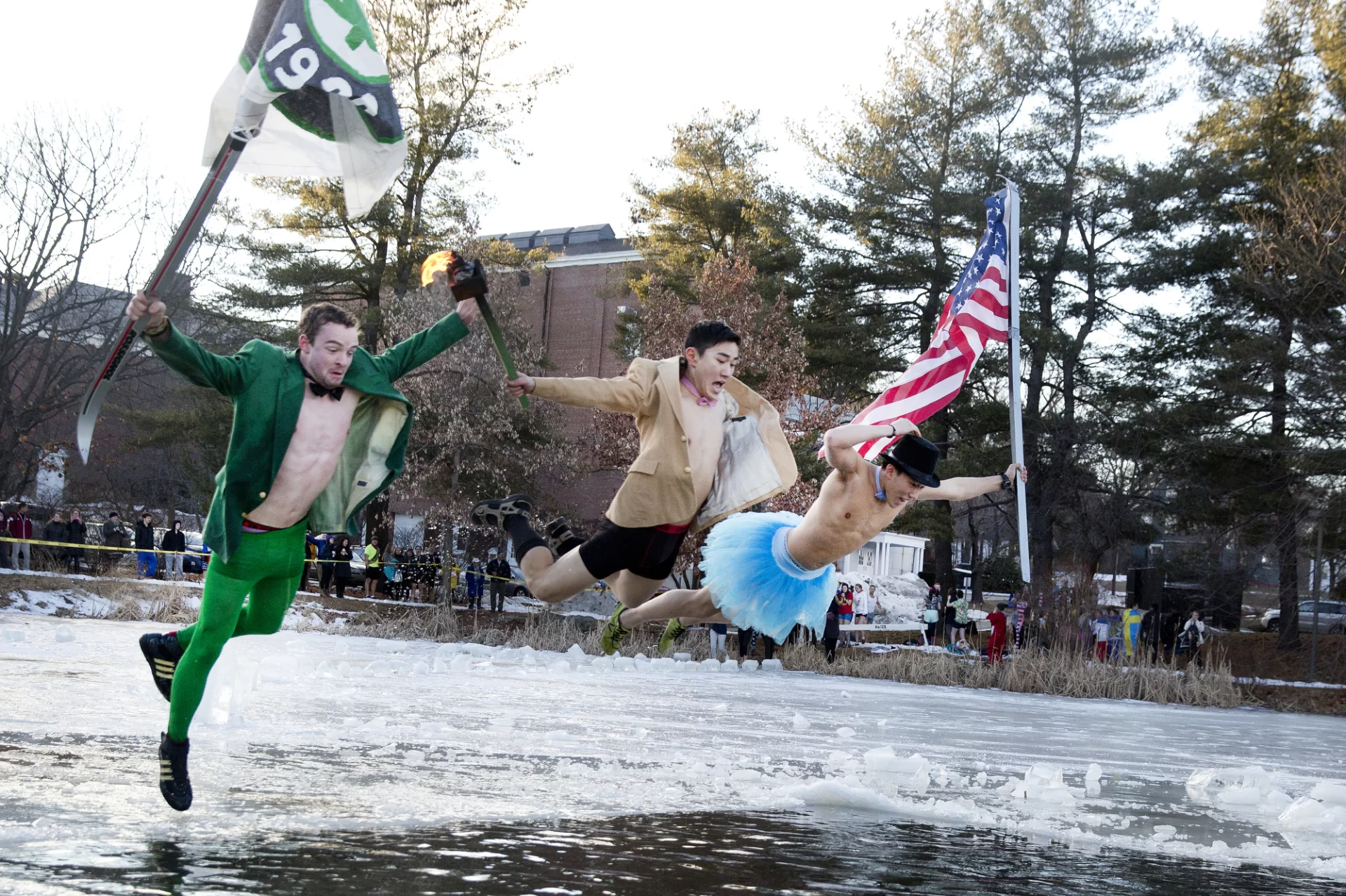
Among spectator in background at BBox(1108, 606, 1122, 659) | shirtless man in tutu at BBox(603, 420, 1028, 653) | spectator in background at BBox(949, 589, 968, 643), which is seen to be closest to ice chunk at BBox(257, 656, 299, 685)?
shirtless man in tutu at BBox(603, 420, 1028, 653)

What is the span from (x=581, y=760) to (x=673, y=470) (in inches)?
71.9

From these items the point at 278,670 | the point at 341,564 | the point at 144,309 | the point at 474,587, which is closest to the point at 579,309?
the point at 474,587

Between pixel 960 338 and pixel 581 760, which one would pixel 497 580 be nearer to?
pixel 960 338

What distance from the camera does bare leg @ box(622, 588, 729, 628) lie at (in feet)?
22.5

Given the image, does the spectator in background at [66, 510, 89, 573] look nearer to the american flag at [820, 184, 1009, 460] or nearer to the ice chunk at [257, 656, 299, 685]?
the ice chunk at [257, 656, 299, 685]

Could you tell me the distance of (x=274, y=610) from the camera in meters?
5.21

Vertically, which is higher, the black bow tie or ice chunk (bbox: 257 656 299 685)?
the black bow tie

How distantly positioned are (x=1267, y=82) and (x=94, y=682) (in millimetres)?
27090

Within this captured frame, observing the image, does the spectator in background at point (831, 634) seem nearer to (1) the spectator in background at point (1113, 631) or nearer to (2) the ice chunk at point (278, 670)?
(1) the spectator in background at point (1113, 631)

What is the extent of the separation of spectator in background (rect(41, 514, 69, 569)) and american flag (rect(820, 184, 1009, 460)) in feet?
56.9

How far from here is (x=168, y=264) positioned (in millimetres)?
4871

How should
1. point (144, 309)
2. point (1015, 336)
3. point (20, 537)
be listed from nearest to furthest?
point (144, 309) → point (1015, 336) → point (20, 537)

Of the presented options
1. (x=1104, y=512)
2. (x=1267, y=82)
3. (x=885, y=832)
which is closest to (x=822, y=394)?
(x=1104, y=512)

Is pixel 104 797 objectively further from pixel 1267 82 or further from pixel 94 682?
pixel 1267 82
